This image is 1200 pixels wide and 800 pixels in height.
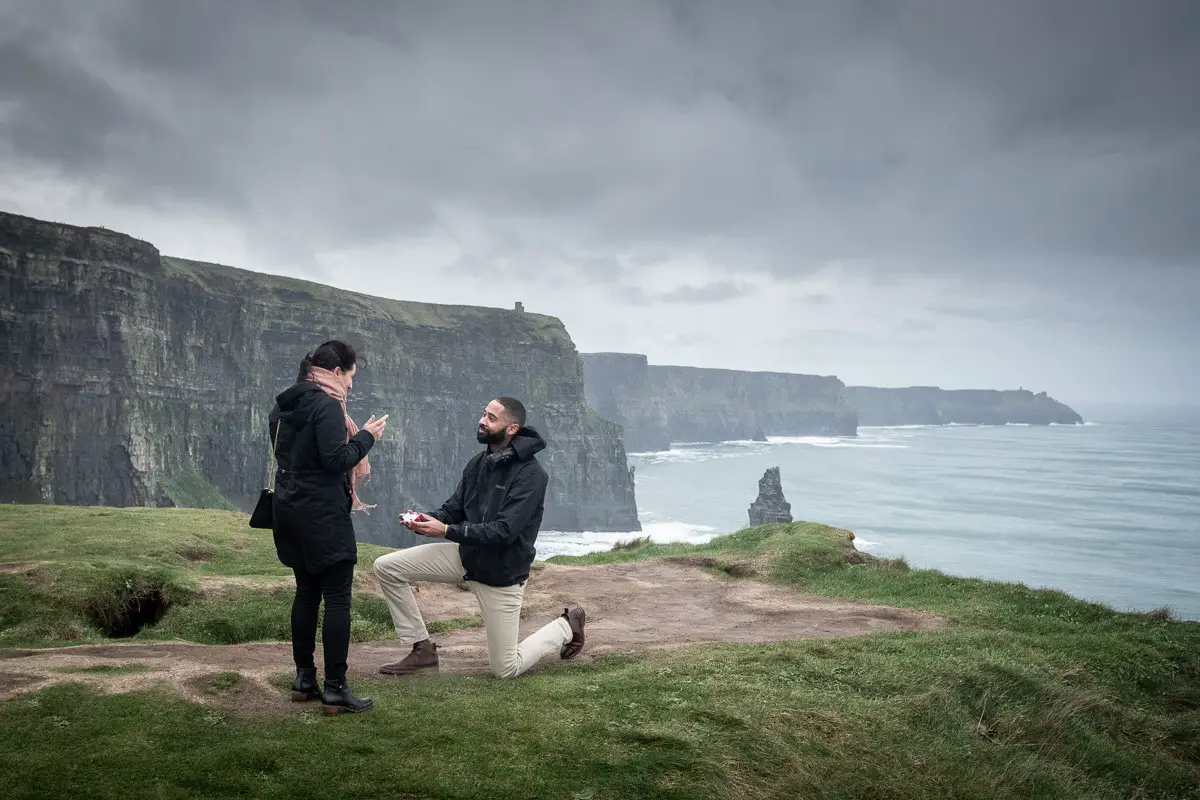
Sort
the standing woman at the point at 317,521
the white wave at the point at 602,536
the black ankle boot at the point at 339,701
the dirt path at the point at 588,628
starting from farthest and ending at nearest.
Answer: the white wave at the point at 602,536
the dirt path at the point at 588,628
the standing woman at the point at 317,521
the black ankle boot at the point at 339,701

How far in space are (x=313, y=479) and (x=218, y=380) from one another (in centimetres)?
9965

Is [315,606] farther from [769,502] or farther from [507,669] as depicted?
[769,502]

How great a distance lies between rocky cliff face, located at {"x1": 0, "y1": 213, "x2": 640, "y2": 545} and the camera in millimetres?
75625

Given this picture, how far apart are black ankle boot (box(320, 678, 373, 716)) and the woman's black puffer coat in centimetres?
120

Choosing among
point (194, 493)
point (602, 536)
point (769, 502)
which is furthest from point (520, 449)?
point (602, 536)

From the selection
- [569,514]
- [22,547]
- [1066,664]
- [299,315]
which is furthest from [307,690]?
[569,514]

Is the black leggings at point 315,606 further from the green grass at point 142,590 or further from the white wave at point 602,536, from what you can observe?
the white wave at point 602,536

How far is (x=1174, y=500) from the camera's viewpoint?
11969cm

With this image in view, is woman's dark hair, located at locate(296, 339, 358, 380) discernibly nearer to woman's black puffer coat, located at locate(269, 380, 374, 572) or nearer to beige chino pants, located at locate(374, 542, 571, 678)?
woman's black puffer coat, located at locate(269, 380, 374, 572)

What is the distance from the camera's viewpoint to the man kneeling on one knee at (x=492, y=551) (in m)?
9.56

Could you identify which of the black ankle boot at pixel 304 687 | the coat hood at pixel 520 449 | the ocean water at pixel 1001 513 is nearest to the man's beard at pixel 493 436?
the coat hood at pixel 520 449

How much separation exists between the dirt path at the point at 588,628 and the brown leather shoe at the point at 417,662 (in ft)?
0.87

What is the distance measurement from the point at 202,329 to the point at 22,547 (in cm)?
8675

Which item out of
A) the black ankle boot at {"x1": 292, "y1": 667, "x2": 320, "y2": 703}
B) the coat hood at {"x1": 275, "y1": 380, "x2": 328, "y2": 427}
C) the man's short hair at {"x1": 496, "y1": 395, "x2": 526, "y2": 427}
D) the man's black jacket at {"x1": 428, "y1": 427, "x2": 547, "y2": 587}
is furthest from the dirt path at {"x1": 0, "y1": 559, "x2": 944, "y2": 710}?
the man's short hair at {"x1": 496, "y1": 395, "x2": 526, "y2": 427}
